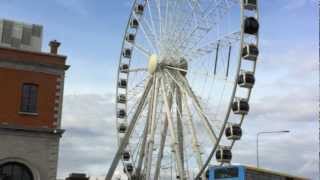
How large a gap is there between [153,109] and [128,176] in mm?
7279

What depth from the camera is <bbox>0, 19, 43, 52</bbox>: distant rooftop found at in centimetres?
4662

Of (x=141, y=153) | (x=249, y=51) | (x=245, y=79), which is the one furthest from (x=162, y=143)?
(x=249, y=51)

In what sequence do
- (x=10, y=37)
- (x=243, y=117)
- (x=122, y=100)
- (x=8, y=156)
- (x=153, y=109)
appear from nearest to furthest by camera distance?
(x=243, y=117) < (x=8, y=156) < (x=153, y=109) < (x=10, y=37) < (x=122, y=100)

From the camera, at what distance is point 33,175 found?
4103 cm

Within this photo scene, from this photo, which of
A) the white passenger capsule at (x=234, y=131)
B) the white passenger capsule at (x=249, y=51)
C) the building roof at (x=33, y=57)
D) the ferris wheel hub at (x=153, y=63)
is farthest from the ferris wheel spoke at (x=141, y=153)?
the white passenger capsule at (x=249, y=51)

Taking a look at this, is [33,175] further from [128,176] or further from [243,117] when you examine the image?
[243,117]

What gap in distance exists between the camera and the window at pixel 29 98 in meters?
42.4

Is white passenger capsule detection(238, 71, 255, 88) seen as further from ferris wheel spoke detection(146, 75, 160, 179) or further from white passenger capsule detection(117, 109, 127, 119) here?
white passenger capsule detection(117, 109, 127, 119)

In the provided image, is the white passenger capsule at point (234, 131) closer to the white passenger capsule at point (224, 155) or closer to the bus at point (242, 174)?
the white passenger capsule at point (224, 155)

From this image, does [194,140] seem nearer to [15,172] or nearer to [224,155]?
[224,155]

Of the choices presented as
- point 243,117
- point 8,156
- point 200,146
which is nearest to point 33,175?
point 8,156

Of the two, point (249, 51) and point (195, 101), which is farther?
point (195, 101)

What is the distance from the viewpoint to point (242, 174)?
3362 cm

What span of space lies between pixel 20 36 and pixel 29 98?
21.6ft
